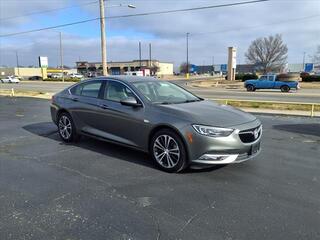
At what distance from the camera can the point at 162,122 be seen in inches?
200

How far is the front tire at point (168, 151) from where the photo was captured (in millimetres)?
4941

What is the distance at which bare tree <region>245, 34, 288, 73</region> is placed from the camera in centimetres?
8011

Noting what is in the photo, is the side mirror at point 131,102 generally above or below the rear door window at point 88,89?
below

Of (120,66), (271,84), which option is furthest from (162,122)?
(120,66)

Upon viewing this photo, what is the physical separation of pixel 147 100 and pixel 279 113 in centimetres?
839

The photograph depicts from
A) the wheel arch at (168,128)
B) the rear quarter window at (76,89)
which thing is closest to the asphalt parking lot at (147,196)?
the wheel arch at (168,128)

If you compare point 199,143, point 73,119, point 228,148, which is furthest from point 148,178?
point 73,119

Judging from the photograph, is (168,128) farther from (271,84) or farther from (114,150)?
(271,84)

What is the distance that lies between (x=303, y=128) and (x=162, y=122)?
5.59m

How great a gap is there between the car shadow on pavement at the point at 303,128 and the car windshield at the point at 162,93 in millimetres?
3855

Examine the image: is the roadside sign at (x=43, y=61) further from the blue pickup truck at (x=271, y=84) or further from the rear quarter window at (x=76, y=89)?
the rear quarter window at (x=76, y=89)

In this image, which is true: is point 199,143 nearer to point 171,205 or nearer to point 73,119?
point 171,205

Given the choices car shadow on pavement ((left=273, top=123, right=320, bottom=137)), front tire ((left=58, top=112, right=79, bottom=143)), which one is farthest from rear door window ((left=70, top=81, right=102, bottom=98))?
car shadow on pavement ((left=273, top=123, right=320, bottom=137))

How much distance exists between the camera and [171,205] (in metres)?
3.95
